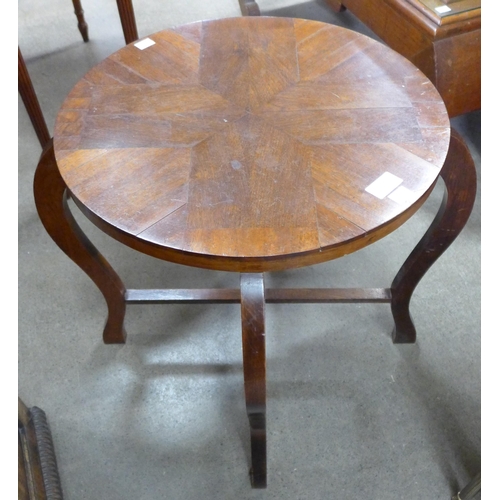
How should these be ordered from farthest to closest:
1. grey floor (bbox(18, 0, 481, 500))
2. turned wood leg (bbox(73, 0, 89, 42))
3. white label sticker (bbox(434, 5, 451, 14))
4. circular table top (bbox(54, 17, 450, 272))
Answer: turned wood leg (bbox(73, 0, 89, 42))
white label sticker (bbox(434, 5, 451, 14))
grey floor (bbox(18, 0, 481, 500))
circular table top (bbox(54, 17, 450, 272))

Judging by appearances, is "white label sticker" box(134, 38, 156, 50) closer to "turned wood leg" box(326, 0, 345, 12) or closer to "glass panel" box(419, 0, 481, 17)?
"glass panel" box(419, 0, 481, 17)

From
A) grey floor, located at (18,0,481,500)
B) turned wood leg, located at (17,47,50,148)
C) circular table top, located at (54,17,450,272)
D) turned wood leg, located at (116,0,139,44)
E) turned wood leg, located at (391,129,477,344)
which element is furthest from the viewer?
turned wood leg, located at (116,0,139,44)

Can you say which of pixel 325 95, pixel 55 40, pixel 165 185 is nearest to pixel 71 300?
pixel 165 185

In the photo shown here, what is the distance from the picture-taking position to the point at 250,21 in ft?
3.39

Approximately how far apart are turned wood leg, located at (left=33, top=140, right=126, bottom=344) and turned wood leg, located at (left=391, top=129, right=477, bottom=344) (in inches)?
22.9

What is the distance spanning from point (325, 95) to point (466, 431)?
723 millimetres

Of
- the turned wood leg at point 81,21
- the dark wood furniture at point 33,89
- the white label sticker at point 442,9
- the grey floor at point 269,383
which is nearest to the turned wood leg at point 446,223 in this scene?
the grey floor at point 269,383

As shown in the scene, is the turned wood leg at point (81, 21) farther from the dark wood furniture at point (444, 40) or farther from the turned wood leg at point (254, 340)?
the turned wood leg at point (254, 340)

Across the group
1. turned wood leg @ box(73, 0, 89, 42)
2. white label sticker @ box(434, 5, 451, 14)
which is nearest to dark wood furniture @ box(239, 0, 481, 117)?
white label sticker @ box(434, 5, 451, 14)

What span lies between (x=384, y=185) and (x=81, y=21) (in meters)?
1.62

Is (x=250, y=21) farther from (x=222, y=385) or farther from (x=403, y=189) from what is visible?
(x=222, y=385)

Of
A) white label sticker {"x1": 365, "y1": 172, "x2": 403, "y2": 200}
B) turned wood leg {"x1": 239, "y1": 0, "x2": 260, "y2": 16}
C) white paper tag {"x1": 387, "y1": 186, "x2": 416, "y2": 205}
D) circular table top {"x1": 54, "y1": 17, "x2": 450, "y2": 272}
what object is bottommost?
turned wood leg {"x1": 239, "y1": 0, "x2": 260, "y2": 16}

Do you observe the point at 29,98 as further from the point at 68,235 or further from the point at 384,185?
the point at 384,185

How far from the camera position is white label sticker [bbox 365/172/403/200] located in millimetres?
732
